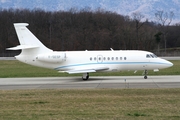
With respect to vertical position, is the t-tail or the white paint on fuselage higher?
the t-tail

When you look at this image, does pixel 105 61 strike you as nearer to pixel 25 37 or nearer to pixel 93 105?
pixel 25 37

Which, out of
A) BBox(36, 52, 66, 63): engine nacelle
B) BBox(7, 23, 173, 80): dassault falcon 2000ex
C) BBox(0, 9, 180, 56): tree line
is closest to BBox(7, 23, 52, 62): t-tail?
BBox(7, 23, 173, 80): dassault falcon 2000ex

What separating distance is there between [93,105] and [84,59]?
14.6 meters

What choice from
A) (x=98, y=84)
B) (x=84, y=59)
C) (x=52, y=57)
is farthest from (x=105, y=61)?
(x=98, y=84)

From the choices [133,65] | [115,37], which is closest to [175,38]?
[115,37]

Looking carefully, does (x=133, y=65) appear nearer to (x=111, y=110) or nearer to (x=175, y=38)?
(x=111, y=110)

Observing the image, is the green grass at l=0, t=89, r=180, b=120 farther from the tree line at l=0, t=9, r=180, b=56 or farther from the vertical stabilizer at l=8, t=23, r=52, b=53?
the tree line at l=0, t=9, r=180, b=56

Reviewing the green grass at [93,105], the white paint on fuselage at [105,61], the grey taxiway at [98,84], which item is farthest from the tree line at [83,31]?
the green grass at [93,105]

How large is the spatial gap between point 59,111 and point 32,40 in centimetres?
1639

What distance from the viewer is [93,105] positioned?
14852 millimetres

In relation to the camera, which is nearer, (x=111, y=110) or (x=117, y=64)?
(x=111, y=110)

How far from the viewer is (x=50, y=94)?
1905cm

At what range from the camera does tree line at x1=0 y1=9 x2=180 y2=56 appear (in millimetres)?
96625

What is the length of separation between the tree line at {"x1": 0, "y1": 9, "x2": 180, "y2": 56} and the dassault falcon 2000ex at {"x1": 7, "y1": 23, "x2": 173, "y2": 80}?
64380 millimetres
